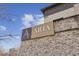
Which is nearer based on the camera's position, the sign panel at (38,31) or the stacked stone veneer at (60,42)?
the stacked stone veneer at (60,42)

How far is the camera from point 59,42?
9.91 ft

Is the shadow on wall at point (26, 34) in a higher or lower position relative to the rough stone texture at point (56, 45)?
higher

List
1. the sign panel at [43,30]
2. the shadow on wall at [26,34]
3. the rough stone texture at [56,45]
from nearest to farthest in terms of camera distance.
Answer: the rough stone texture at [56,45] < the sign panel at [43,30] < the shadow on wall at [26,34]

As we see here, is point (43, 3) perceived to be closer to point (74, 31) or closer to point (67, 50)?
Answer: point (74, 31)

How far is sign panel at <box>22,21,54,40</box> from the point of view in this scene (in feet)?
10.4

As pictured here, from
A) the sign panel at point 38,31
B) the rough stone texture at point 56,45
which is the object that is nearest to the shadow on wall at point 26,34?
the sign panel at point 38,31

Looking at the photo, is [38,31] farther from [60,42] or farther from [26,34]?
[60,42]

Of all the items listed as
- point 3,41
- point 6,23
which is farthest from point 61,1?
point 3,41

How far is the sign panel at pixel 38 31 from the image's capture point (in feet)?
10.4

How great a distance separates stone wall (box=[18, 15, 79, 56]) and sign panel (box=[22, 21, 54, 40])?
0.08 meters

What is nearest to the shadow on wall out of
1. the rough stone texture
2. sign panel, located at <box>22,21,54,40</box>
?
sign panel, located at <box>22,21,54,40</box>

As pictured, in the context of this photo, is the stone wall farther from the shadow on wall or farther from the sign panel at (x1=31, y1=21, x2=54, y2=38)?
the shadow on wall

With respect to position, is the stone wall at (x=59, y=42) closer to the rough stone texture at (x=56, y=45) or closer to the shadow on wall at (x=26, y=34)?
the rough stone texture at (x=56, y=45)

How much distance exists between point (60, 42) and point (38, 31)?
0.55 m
